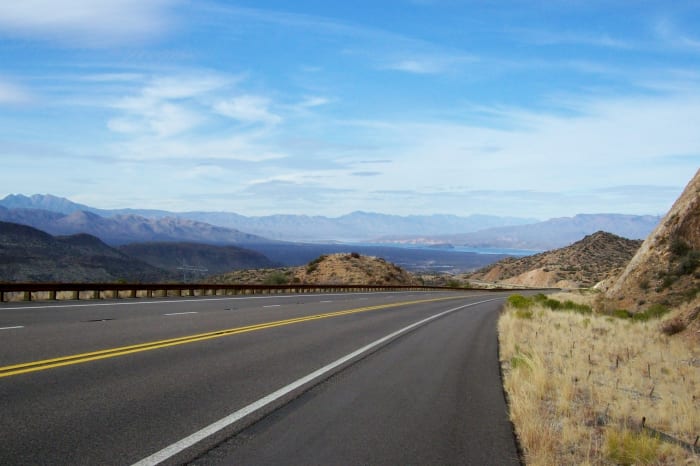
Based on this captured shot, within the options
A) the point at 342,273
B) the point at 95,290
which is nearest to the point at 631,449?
the point at 95,290

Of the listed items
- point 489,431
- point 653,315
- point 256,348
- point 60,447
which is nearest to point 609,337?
point 653,315

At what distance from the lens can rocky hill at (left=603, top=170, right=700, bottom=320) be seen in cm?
2548

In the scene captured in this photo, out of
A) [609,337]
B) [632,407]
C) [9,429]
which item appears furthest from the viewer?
[609,337]

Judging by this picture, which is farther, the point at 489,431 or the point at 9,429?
the point at 489,431

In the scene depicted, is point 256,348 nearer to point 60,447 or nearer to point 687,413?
point 60,447

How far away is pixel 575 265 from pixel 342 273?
52566 millimetres

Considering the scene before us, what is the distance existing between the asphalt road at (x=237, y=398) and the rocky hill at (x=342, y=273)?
58.1 meters

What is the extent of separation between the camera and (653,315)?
2331 centimetres

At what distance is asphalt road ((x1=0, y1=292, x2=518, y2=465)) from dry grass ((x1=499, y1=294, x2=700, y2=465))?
405 millimetres

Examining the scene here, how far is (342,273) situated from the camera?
256ft

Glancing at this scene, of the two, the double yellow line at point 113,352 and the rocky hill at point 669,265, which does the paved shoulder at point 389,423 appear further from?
the rocky hill at point 669,265

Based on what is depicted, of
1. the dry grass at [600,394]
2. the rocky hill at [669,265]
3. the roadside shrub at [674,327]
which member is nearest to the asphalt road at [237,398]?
the dry grass at [600,394]

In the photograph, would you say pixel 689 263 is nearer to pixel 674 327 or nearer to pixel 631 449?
pixel 674 327

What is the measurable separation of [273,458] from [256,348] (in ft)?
21.9
